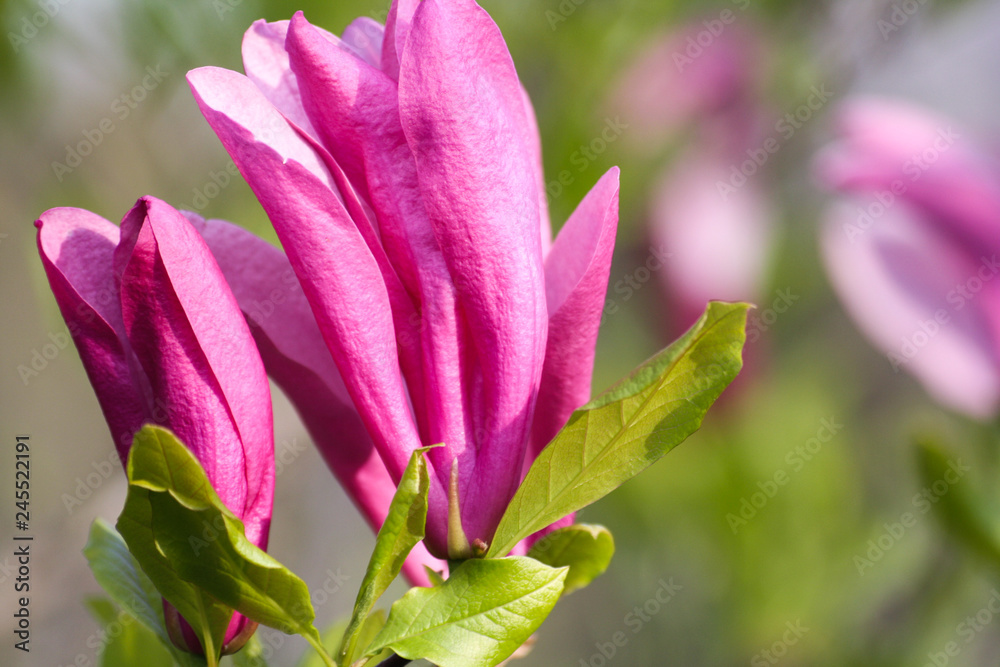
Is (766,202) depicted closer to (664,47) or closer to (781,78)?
(781,78)

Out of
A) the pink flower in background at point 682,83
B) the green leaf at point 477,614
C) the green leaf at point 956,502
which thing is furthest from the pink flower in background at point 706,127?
the green leaf at point 477,614

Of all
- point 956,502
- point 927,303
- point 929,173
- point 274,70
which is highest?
point 274,70

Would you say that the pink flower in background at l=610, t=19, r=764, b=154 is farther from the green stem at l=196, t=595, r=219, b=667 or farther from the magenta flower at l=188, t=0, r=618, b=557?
the green stem at l=196, t=595, r=219, b=667

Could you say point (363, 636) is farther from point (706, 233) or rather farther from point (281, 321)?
point (706, 233)

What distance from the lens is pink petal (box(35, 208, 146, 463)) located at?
0.94 feet

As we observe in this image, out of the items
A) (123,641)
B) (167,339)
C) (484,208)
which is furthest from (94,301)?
(123,641)

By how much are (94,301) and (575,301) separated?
18 centimetres

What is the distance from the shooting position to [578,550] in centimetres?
35

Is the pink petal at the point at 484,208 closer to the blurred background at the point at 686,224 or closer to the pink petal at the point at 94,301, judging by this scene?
the pink petal at the point at 94,301

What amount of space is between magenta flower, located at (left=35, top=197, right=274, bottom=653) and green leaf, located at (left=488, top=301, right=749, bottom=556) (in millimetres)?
101

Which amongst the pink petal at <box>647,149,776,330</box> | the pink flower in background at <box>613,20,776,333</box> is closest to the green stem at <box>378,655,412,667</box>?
the pink petal at <box>647,149,776,330</box>

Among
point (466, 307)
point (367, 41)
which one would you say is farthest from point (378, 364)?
point (367, 41)

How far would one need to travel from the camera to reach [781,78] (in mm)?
1212

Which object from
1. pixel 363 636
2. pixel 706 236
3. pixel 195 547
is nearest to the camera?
pixel 195 547
